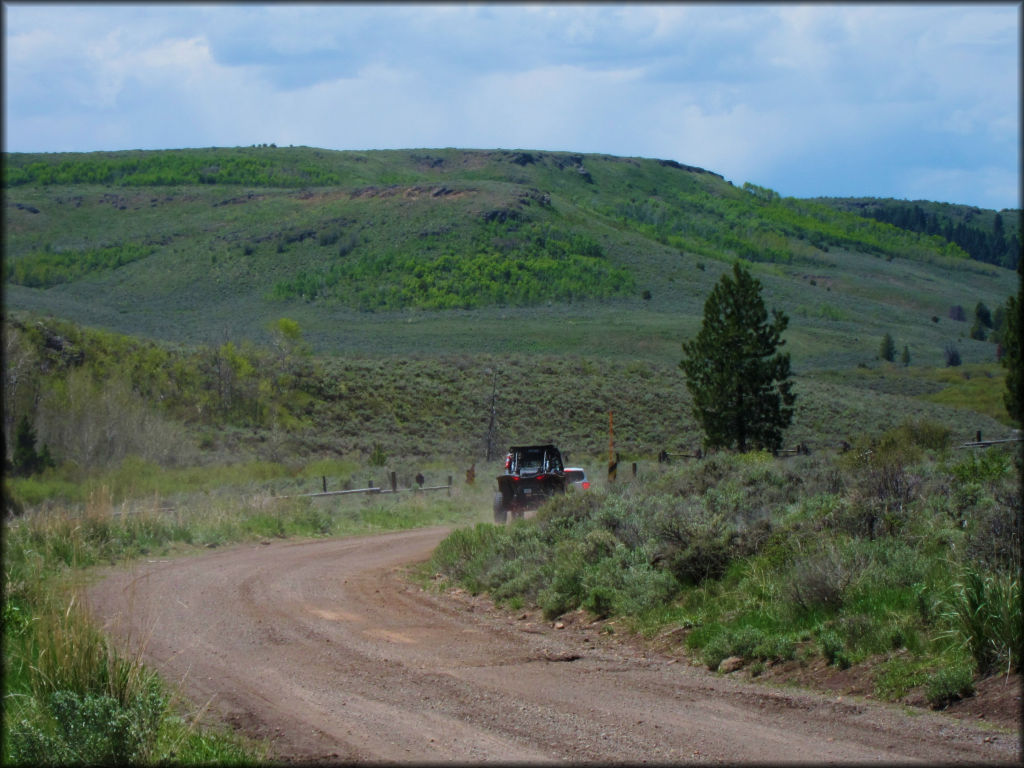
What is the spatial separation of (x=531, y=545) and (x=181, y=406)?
34090mm

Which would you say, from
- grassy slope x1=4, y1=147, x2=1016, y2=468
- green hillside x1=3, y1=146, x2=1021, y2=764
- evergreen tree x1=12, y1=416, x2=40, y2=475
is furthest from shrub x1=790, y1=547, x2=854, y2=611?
grassy slope x1=4, y1=147, x2=1016, y2=468

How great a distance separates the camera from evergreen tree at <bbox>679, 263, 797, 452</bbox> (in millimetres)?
28547

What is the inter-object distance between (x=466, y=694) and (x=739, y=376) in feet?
76.0

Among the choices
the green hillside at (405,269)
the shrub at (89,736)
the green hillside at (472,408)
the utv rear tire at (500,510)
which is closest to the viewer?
the shrub at (89,736)

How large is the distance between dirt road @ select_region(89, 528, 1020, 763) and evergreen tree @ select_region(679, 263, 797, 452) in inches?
757

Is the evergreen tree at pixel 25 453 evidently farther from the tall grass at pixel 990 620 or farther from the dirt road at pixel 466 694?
the tall grass at pixel 990 620

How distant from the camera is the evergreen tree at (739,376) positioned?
28547 millimetres

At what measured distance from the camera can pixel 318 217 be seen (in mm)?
105812

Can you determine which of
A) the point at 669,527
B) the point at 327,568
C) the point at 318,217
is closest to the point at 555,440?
the point at 327,568

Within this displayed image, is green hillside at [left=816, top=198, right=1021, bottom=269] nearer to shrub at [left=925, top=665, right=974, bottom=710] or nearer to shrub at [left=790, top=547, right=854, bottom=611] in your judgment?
shrub at [left=790, top=547, right=854, bottom=611]

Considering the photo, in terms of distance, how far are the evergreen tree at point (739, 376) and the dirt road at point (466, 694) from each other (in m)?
19.2

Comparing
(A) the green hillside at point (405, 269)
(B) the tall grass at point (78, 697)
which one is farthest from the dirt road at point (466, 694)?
(A) the green hillside at point (405, 269)

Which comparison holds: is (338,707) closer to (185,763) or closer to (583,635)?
(185,763)

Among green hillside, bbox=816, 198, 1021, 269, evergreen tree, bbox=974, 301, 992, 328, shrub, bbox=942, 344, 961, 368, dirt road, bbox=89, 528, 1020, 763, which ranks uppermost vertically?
green hillside, bbox=816, 198, 1021, 269
